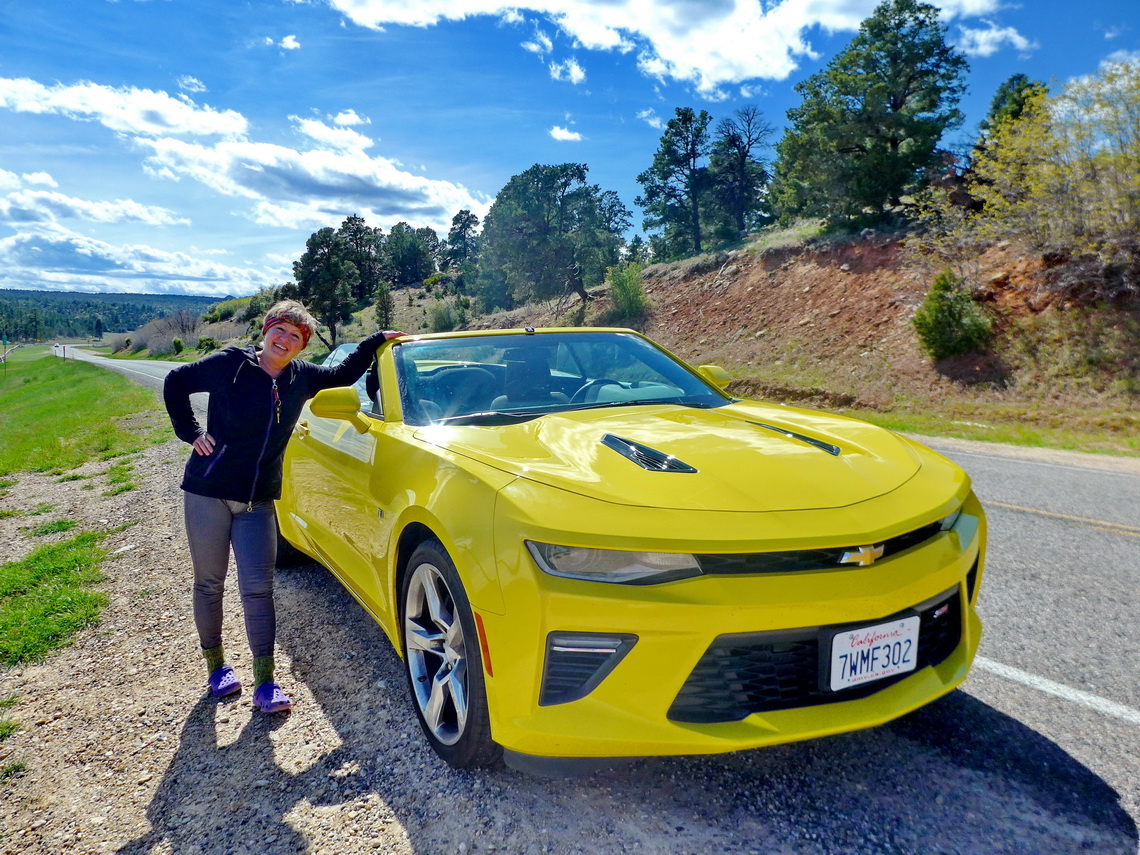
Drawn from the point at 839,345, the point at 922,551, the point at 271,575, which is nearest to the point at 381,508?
the point at 271,575

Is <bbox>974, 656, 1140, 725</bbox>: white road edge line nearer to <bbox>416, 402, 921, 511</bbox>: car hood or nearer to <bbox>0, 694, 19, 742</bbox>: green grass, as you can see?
<bbox>416, 402, 921, 511</bbox>: car hood

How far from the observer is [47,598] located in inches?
169

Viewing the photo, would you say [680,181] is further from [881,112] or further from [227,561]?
[227,561]

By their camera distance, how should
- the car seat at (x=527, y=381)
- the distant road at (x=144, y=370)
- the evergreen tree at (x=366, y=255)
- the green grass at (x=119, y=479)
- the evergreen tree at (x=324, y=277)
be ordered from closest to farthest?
the car seat at (x=527, y=381)
the green grass at (x=119, y=479)
the distant road at (x=144, y=370)
the evergreen tree at (x=324, y=277)
the evergreen tree at (x=366, y=255)

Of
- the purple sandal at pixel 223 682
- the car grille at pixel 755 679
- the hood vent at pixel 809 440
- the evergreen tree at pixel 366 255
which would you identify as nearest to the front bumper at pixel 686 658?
the car grille at pixel 755 679

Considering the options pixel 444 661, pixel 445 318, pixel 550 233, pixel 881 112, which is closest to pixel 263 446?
pixel 444 661

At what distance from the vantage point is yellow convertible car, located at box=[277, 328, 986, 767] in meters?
1.92

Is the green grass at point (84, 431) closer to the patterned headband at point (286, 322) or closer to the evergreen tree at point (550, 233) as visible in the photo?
the patterned headband at point (286, 322)

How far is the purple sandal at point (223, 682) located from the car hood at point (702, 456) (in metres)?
1.45

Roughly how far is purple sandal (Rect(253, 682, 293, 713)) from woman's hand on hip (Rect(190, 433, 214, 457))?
1.02 meters

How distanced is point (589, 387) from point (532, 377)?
0.29 metres

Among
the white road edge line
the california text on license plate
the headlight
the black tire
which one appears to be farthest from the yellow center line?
the black tire

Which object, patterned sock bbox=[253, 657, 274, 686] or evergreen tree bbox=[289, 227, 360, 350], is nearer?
patterned sock bbox=[253, 657, 274, 686]

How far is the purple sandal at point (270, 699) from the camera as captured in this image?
114 inches
